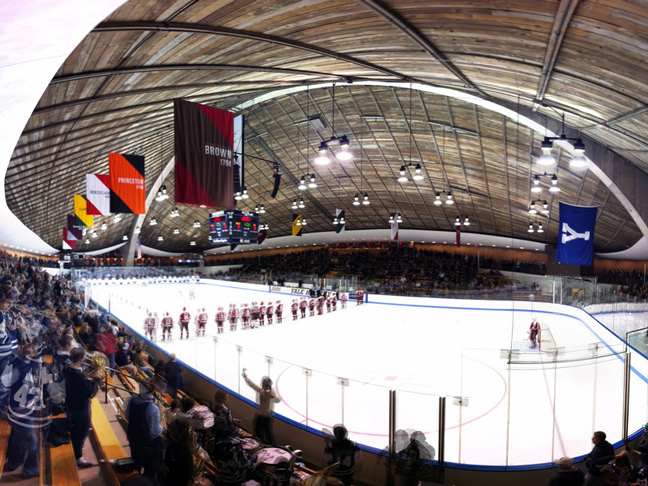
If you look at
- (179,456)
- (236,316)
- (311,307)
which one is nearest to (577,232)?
(179,456)

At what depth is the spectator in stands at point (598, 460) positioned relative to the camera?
4855mm

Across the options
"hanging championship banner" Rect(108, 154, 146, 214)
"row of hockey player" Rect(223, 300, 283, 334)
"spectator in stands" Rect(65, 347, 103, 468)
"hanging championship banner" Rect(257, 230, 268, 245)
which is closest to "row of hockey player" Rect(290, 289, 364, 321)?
"row of hockey player" Rect(223, 300, 283, 334)

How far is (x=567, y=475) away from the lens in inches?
187

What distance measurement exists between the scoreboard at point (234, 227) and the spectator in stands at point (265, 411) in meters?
22.5

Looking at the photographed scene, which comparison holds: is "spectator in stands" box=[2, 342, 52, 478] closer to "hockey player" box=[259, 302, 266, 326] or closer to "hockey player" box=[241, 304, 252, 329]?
"hockey player" box=[241, 304, 252, 329]

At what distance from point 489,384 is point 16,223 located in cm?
2329

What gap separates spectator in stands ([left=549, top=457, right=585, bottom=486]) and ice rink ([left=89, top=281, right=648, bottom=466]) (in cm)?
103

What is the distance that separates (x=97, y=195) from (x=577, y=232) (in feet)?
45.3

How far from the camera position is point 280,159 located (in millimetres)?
31812

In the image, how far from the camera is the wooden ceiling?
6.54 m

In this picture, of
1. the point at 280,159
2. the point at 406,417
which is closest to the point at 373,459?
the point at 406,417

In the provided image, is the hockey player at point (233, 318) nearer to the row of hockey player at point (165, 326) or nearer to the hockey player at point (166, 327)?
the row of hockey player at point (165, 326)

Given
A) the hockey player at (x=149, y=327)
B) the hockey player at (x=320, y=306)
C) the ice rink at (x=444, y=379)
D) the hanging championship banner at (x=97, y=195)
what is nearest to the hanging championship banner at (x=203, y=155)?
the ice rink at (x=444, y=379)

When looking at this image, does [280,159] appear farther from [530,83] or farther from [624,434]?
[624,434]
